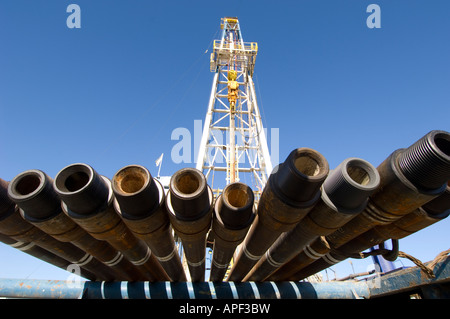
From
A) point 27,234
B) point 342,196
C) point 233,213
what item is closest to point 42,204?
point 27,234

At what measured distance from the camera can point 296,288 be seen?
481 cm

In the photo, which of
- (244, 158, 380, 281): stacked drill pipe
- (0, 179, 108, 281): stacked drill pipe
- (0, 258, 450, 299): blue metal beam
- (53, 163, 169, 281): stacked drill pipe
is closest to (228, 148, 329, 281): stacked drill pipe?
(244, 158, 380, 281): stacked drill pipe

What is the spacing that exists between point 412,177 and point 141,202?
8.06 ft

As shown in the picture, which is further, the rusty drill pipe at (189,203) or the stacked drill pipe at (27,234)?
the stacked drill pipe at (27,234)

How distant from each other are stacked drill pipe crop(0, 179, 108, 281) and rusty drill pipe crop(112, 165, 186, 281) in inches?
46.9

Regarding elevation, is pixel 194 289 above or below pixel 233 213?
below

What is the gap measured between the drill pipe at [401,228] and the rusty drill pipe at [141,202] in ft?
8.43

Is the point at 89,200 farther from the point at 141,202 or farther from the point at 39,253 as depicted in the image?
the point at 39,253

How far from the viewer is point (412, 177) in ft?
6.98

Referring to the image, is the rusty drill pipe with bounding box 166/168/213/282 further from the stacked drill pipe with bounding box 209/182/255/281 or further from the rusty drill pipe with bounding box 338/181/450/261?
the rusty drill pipe with bounding box 338/181/450/261

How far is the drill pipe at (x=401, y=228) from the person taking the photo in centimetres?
256

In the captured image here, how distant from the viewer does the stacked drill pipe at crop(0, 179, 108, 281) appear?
2.60m

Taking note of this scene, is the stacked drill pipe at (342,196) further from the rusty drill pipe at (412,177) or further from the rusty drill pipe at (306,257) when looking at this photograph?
the rusty drill pipe at (306,257)

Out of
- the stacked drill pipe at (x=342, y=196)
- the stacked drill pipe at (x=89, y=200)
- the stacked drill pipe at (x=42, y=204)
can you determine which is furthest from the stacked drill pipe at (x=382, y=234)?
the stacked drill pipe at (x=42, y=204)
